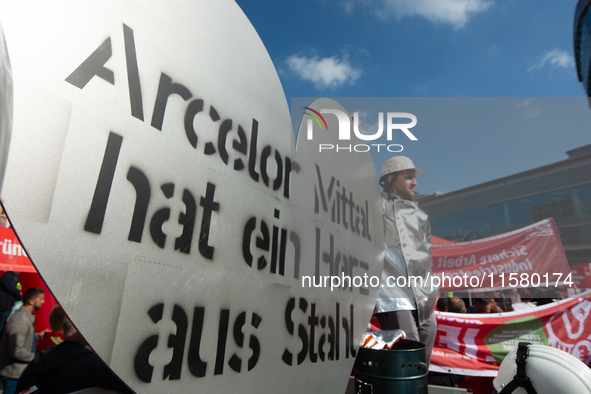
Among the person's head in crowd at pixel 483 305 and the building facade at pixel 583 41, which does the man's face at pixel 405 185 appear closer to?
the person's head in crowd at pixel 483 305

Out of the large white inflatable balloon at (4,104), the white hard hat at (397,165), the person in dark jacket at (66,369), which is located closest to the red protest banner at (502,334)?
the white hard hat at (397,165)

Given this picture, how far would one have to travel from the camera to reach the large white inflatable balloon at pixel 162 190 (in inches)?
27.3

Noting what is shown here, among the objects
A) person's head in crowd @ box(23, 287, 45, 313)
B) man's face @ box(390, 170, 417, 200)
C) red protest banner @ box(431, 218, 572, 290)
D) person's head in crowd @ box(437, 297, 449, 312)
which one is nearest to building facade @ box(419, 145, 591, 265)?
red protest banner @ box(431, 218, 572, 290)

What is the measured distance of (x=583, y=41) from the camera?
3128 centimetres

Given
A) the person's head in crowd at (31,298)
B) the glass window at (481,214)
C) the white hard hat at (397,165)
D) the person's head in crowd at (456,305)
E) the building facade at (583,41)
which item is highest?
the building facade at (583,41)

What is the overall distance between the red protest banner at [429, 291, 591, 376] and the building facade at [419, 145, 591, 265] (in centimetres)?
361

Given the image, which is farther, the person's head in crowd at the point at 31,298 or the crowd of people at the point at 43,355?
the person's head in crowd at the point at 31,298

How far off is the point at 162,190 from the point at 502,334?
150 inches

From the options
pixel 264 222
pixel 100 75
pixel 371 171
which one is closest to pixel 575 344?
pixel 371 171

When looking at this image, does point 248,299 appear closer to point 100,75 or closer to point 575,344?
point 100,75

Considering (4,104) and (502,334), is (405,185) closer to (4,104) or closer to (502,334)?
(502,334)

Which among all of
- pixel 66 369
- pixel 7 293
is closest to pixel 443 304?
pixel 66 369

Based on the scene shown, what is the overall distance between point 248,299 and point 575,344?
3885mm

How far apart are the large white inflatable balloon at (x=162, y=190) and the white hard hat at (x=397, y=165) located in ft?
5.80
